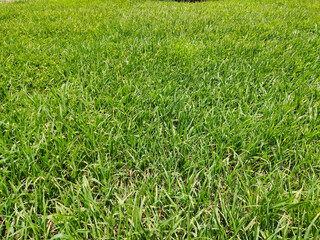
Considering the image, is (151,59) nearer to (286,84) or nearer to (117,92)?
(117,92)

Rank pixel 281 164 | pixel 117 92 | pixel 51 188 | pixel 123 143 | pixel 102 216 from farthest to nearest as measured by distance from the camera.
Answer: pixel 117 92
pixel 123 143
pixel 281 164
pixel 51 188
pixel 102 216

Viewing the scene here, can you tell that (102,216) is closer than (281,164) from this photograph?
Yes

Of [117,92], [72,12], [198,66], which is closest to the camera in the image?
[117,92]

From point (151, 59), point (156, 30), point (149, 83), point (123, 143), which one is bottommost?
point (123, 143)

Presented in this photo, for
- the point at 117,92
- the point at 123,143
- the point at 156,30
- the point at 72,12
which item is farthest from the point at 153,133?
the point at 72,12

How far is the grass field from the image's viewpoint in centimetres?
121

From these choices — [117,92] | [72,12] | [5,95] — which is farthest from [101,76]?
[72,12]

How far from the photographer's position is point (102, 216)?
120cm

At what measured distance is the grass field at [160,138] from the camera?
121 centimetres

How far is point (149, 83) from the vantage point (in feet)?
7.99

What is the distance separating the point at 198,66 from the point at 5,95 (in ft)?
8.06

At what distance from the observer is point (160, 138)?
5.90 feet

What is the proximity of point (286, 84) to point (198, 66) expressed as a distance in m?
1.13

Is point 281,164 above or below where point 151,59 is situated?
below
